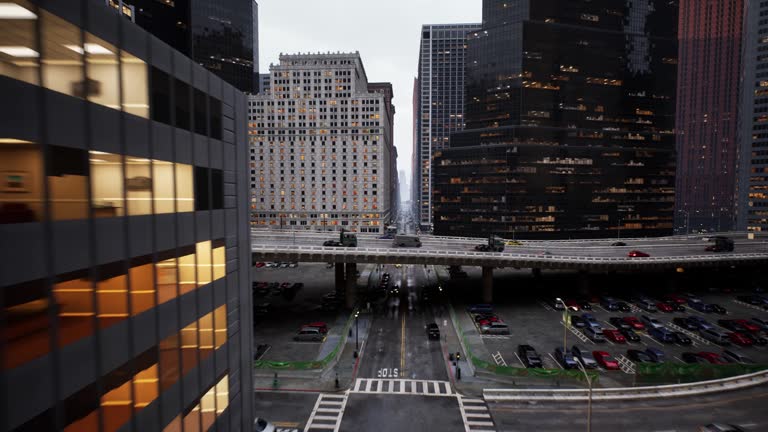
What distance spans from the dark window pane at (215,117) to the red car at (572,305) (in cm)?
5252

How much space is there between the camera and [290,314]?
5400 cm

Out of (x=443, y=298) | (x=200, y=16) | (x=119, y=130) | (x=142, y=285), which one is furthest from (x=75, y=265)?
(x=200, y=16)

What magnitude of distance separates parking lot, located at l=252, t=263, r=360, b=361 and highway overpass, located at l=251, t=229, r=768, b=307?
21.0 feet

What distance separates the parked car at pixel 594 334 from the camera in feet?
Answer: 141

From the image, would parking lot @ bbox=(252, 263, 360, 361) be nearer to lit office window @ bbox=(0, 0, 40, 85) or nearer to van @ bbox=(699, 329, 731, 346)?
lit office window @ bbox=(0, 0, 40, 85)

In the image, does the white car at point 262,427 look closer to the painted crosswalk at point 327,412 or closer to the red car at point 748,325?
the painted crosswalk at point 327,412

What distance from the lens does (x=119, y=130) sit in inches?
428

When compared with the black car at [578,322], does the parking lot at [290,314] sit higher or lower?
lower

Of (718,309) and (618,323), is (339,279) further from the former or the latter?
(718,309)

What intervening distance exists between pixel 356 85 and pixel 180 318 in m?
141

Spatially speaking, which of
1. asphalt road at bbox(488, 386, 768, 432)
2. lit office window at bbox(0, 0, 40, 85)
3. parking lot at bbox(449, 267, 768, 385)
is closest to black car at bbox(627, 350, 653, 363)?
parking lot at bbox(449, 267, 768, 385)

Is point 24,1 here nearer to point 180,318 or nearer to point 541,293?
point 180,318

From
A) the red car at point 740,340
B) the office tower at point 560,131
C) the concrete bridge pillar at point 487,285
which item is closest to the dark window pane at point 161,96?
the concrete bridge pillar at point 487,285

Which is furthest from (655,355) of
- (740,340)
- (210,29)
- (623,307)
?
(210,29)
